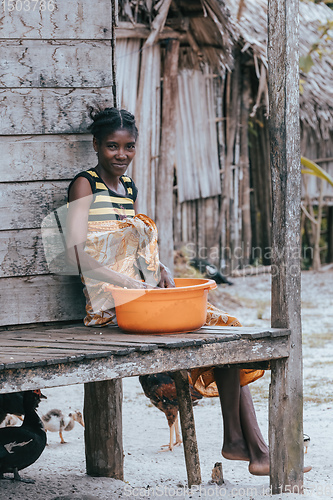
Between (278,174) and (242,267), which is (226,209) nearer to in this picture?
(242,267)

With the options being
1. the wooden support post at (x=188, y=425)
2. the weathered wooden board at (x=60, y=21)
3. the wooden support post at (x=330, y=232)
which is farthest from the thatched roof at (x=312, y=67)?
the wooden support post at (x=188, y=425)

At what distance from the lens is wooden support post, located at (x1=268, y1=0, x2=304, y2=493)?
10.3ft

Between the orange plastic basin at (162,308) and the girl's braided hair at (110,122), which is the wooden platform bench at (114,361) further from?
the girl's braided hair at (110,122)

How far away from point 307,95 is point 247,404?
816cm

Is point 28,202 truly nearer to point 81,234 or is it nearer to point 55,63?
point 81,234

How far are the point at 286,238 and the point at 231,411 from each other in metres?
0.92

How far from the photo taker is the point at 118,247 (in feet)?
11.0

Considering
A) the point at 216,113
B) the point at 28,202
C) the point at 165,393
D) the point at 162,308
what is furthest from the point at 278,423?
the point at 216,113

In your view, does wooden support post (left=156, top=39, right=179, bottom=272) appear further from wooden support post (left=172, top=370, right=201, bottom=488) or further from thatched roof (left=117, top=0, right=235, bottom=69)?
wooden support post (left=172, top=370, right=201, bottom=488)

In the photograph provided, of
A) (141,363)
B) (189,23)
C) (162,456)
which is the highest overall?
(189,23)

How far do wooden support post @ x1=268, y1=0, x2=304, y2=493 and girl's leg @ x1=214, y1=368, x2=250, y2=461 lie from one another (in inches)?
9.2

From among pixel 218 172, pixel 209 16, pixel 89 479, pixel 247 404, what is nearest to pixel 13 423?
pixel 89 479

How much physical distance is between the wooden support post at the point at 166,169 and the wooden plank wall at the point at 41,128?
3753 mm

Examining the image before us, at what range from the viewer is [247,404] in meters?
3.44
